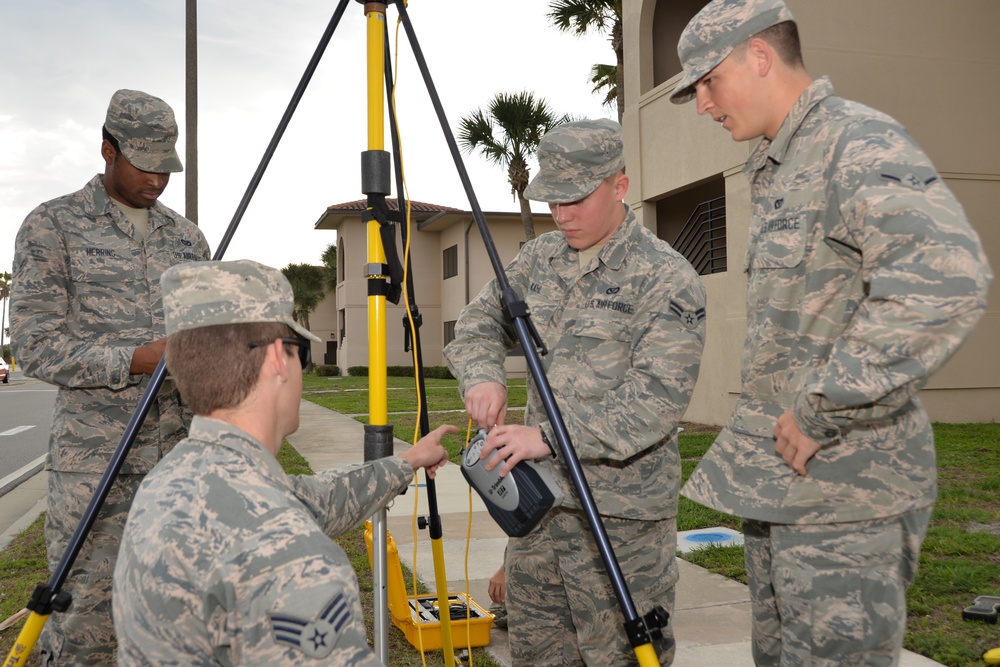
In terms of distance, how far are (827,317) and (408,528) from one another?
5103 millimetres

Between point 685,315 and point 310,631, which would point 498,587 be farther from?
point 310,631

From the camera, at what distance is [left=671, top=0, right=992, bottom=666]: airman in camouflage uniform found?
1.68 m

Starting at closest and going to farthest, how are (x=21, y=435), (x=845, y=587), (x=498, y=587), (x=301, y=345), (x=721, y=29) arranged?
→ (x=301, y=345) < (x=845, y=587) < (x=721, y=29) < (x=498, y=587) < (x=21, y=435)

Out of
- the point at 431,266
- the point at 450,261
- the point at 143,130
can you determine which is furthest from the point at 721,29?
the point at 431,266

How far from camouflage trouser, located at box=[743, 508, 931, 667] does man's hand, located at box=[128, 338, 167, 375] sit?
6.51 feet

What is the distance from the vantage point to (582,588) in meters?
2.59

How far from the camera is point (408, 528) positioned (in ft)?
21.7

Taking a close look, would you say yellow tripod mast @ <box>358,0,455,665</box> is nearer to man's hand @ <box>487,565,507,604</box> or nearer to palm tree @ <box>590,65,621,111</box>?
man's hand @ <box>487,565,507,604</box>

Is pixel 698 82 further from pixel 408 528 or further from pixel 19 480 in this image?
pixel 19 480

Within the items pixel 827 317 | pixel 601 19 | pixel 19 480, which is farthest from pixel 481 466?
pixel 601 19

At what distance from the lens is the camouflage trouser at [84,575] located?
116 inches

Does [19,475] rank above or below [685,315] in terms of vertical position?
below

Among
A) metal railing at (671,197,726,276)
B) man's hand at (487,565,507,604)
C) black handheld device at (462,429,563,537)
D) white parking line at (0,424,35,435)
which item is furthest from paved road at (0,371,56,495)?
metal railing at (671,197,726,276)

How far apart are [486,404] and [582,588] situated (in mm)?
615
